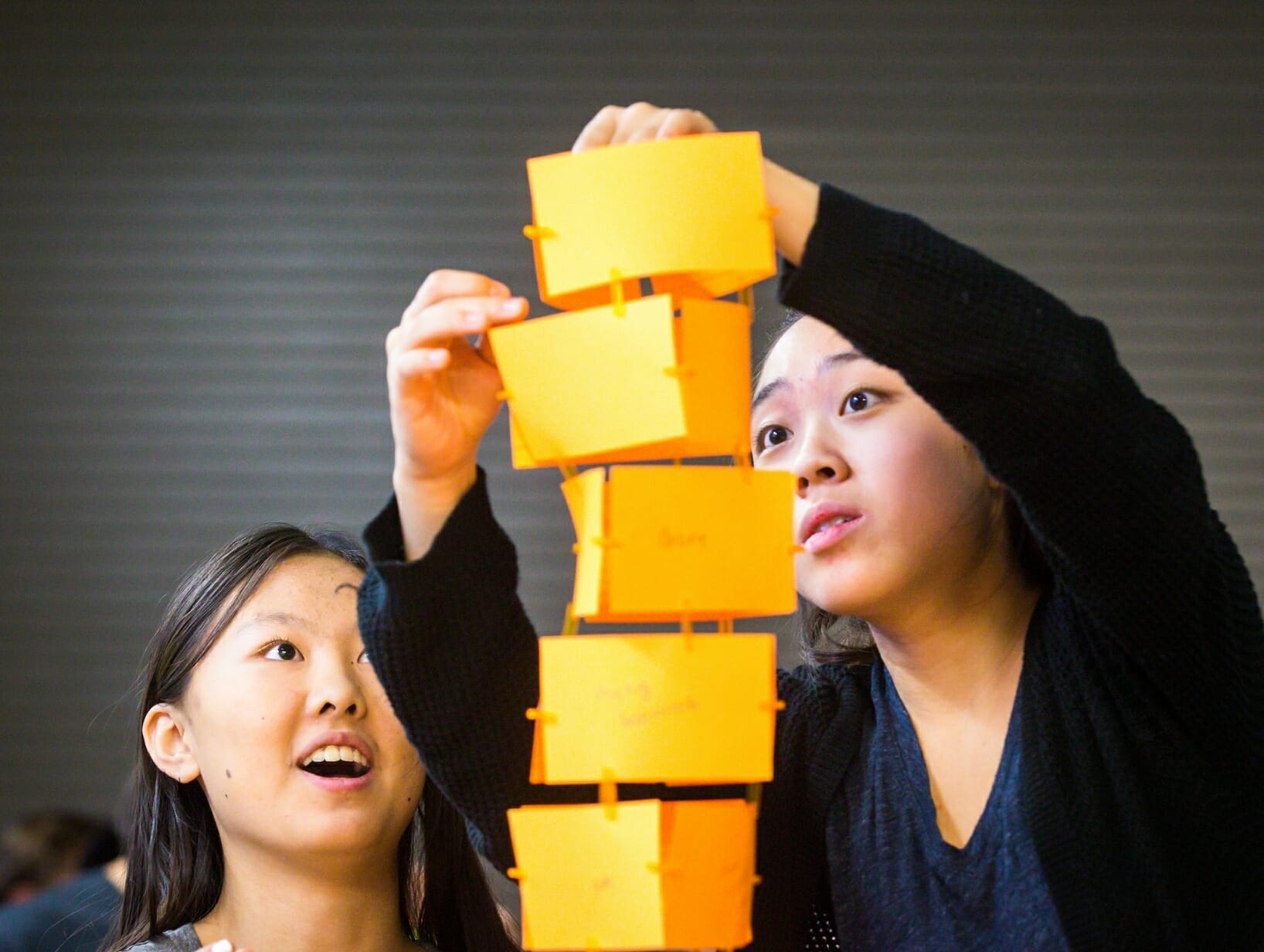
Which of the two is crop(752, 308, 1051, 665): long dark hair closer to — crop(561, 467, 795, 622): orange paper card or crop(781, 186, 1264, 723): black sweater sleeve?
crop(781, 186, 1264, 723): black sweater sleeve

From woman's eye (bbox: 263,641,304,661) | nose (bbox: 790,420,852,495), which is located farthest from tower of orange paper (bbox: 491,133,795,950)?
woman's eye (bbox: 263,641,304,661)

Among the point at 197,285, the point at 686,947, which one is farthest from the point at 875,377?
the point at 197,285

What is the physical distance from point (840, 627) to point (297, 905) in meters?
0.65

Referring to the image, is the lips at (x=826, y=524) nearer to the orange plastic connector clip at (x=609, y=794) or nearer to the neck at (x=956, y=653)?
the neck at (x=956, y=653)

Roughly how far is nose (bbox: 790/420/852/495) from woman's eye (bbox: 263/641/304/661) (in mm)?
576

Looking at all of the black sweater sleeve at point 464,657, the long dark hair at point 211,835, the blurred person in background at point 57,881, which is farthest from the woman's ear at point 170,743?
the blurred person in background at point 57,881

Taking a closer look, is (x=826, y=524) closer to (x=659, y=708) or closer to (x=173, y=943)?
(x=659, y=708)

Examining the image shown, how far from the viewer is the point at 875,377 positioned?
128cm

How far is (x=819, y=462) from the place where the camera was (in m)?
1.25

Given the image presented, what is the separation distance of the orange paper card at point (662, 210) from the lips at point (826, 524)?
0.32 meters

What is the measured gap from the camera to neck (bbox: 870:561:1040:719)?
129 cm

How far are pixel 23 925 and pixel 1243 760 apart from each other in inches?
74.0

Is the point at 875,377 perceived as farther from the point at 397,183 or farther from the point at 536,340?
the point at 397,183

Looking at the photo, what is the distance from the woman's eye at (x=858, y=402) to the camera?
129cm
